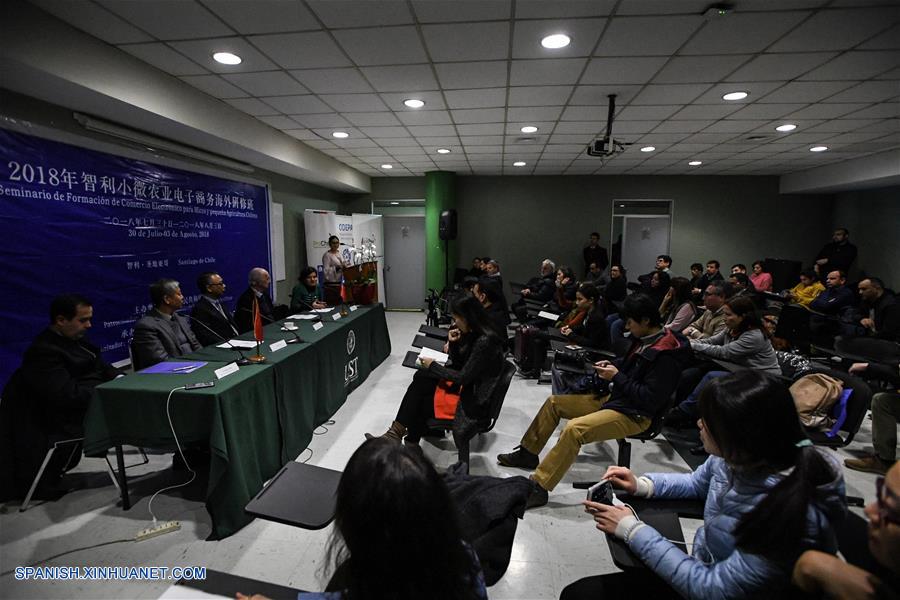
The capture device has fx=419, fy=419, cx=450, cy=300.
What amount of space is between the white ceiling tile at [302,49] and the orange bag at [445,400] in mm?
2393

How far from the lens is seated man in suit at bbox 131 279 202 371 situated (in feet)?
9.24

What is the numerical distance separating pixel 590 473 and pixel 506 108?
338 cm

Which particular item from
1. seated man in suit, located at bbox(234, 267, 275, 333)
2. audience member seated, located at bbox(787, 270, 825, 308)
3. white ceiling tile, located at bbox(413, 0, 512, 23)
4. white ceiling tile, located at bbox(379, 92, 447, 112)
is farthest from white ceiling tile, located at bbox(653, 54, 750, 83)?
audience member seated, located at bbox(787, 270, 825, 308)

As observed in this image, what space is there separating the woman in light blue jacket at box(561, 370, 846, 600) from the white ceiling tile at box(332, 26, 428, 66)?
106 inches

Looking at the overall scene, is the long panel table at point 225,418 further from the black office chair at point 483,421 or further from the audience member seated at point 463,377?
the black office chair at point 483,421

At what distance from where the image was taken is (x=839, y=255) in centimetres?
705

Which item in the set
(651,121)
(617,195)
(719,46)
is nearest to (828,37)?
(719,46)

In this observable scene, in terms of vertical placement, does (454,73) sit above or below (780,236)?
above

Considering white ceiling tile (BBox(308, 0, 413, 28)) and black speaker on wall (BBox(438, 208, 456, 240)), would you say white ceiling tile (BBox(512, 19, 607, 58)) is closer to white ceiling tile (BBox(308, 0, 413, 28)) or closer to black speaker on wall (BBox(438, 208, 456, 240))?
white ceiling tile (BBox(308, 0, 413, 28))

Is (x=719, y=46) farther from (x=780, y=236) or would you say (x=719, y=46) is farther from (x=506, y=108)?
(x=780, y=236)

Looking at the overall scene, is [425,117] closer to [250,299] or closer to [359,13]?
[359,13]

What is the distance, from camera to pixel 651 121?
181 inches

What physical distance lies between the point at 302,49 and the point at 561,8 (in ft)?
5.65

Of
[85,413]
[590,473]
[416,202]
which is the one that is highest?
[416,202]
